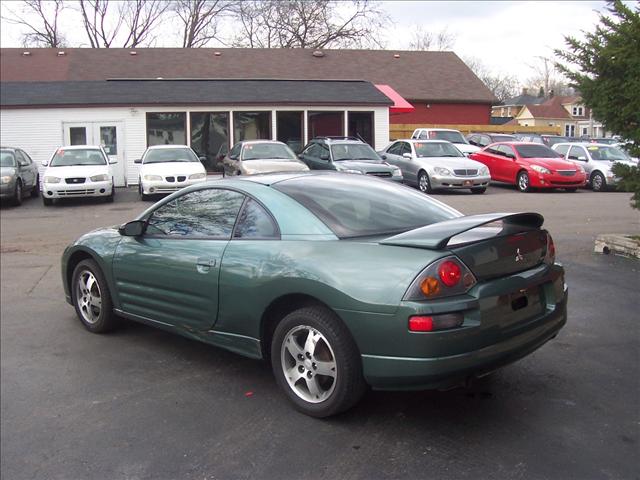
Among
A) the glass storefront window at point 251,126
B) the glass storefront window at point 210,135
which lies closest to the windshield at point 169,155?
the glass storefront window at point 210,135

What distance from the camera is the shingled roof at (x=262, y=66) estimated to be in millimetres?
30562

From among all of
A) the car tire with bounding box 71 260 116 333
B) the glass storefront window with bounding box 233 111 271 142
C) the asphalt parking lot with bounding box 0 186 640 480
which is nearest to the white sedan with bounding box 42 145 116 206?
the glass storefront window with bounding box 233 111 271 142

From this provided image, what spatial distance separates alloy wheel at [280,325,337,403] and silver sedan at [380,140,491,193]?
14124 mm

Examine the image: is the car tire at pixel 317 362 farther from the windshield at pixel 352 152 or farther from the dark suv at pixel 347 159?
the windshield at pixel 352 152

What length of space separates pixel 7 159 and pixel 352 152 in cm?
949

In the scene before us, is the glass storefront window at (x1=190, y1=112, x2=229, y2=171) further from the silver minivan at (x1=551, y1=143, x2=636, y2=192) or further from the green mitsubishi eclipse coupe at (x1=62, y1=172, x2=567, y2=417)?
the green mitsubishi eclipse coupe at (x1=62, y1=172, x2=567, y2=417)

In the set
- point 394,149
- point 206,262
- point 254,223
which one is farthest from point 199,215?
point 394,149

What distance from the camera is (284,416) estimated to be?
3.95 m

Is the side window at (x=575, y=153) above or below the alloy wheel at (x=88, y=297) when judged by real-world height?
above

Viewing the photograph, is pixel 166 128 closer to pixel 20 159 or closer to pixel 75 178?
pixel 20 159

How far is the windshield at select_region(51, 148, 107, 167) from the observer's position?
1736 cm

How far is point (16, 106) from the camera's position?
2158cm

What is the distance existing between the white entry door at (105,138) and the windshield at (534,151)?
13.2 metres

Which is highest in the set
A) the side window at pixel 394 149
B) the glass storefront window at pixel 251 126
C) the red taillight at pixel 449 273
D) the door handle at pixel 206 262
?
the glass storefront window at pixel 251 126
